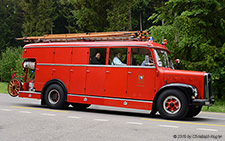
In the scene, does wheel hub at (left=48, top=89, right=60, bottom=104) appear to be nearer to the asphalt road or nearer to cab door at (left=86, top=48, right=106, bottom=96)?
cab door at (left=86, top=48, right=106, bottom=96)

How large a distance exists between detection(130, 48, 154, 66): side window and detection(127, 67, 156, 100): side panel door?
0.69ft

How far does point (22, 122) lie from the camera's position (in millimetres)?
8625

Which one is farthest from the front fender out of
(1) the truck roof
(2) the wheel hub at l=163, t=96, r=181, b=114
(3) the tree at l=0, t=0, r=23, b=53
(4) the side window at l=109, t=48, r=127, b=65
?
(3) the tree at l=0, t=0, r=23, b=53

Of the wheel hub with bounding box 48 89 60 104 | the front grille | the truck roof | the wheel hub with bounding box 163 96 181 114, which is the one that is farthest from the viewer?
the wheel hub with bounding box 48 89 60 104

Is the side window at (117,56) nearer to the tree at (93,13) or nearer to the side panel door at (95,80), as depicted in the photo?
the side panel door at (95,80)

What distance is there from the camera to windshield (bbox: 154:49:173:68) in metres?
10.3

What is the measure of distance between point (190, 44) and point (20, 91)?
11576 mm

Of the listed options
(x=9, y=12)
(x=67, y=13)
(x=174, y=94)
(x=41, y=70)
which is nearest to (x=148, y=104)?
(x=174, y=94)

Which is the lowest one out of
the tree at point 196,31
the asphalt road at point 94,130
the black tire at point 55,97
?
the asphalt road at point 94,130

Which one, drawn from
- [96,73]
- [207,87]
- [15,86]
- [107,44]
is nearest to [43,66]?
[15,86]

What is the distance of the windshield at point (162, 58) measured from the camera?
10.3m

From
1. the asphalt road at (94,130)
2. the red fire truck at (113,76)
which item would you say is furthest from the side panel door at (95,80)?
the asphalt road at (94,130)

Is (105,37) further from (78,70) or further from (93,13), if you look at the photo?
(93,13)

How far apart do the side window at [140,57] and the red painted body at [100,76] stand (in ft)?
0.39
